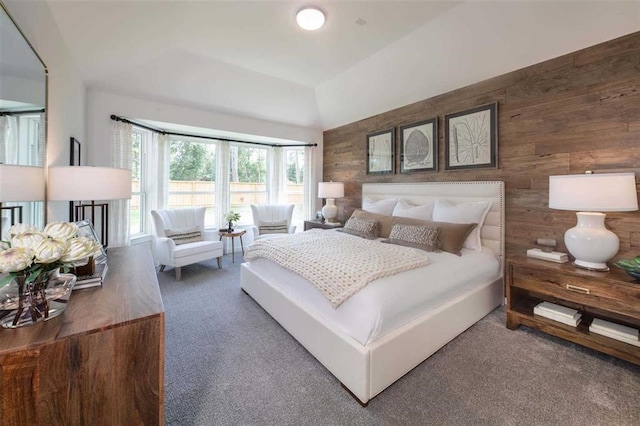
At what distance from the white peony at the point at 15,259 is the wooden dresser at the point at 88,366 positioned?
0.23 metres

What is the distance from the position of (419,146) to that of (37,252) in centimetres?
383

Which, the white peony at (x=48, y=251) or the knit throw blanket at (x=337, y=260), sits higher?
the white peony at (x=48, y=251)

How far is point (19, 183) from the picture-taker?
1.21 m

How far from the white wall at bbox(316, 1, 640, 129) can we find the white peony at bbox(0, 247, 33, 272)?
11.3 ft

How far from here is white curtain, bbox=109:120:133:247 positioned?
11.3ft

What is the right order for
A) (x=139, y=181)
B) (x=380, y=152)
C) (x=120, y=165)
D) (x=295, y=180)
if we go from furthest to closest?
(x=295, y=180) → (x=380, y=152) → (x=139, y=181) → (x=120, y=165)

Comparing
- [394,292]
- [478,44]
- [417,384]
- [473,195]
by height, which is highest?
[478,44]

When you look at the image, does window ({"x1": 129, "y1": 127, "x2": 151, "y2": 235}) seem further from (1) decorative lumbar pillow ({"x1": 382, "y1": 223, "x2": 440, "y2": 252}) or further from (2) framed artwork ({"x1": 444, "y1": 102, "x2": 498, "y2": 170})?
(2) framed artwork ({"x1": 444, "y1": 102, "x2": 498, "y2": 170})

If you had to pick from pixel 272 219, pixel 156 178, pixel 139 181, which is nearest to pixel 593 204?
pixel 272 219

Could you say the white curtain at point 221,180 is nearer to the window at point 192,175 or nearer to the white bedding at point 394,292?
the window at point 192,175

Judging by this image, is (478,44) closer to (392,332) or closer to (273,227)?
(392,332)

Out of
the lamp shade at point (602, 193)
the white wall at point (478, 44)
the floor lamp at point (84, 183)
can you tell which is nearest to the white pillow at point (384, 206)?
the white wall at point (478, 44)

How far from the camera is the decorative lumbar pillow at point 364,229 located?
3221 millimetres

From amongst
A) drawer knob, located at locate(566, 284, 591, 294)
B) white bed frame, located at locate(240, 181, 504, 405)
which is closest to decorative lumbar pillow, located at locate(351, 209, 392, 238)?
white bed frame, located at locate(240, 181, 504, 405)
